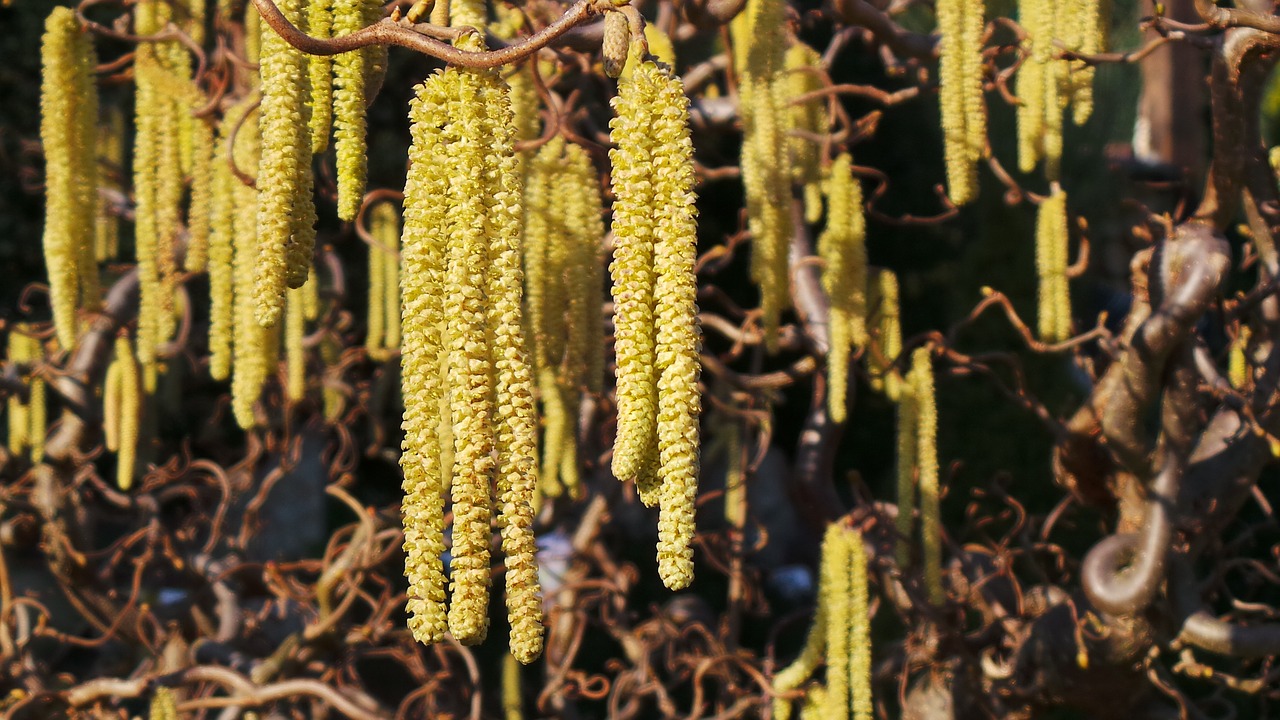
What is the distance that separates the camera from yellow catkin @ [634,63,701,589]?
100 centimetres

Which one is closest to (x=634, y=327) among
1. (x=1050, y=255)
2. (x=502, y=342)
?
(x=502, y=342)

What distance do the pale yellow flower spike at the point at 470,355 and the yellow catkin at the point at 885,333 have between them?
1.93 meters

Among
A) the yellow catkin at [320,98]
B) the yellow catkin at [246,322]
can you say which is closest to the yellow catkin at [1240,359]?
the yellow catkin at [246,322]

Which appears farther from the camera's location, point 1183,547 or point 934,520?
point 1183,547

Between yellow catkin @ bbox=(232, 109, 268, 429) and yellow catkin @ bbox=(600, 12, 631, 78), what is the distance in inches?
43.8

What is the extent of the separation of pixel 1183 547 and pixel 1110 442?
359mm

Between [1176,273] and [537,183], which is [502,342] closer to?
[537,183]

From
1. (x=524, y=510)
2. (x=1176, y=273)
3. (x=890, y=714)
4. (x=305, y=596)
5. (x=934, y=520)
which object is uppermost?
(x=1176, y=273)

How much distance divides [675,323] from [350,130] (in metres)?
0.44

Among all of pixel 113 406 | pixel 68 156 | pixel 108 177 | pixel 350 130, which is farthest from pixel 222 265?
pixel 108 177

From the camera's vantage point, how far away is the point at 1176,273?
263 cm

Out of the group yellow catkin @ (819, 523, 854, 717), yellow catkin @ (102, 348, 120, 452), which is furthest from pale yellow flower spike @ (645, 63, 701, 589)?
yellow catkin @ (102, 348, 120, 452)

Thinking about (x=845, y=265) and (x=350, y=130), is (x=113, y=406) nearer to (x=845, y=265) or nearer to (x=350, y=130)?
(x=845, y=265)

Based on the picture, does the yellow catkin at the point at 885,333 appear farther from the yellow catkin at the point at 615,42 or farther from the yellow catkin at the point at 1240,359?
the yellow catkin at the point at 615,42
